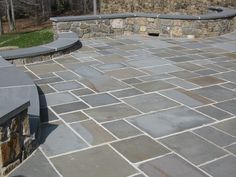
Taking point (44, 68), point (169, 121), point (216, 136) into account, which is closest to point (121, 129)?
point (169, 121)

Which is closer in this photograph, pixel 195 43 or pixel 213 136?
pixel 213 136

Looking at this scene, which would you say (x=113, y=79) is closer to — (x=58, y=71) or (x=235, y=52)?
(x=58, y=71)

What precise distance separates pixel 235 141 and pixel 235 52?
12.9 feet

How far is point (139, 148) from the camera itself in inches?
123

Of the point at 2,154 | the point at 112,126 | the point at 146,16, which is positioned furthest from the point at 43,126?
the point at 146,16

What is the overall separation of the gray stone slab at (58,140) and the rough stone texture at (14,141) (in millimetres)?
246

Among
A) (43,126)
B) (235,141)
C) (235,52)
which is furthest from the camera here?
(235,52)

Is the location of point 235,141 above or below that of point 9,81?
below

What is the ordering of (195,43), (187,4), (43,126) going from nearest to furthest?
(43,126), (195,43), (187,4)

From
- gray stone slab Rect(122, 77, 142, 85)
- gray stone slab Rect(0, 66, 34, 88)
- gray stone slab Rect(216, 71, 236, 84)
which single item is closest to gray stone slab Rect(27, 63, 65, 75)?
gray stone slab Rect(0, 66, 34, 88)

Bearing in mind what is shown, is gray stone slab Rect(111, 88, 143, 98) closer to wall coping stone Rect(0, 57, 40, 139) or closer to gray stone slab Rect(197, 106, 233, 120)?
gray stone slab Rect(197, 106, 233, 120)

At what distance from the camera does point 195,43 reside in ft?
24.7

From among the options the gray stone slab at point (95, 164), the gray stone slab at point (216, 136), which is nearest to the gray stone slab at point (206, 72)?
the gray stone slab at point (216, 136)

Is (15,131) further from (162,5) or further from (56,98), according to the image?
(162,5)
